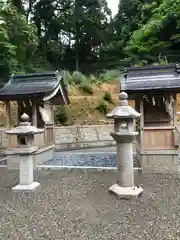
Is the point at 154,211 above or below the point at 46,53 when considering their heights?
below

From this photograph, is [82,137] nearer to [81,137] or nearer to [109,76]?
[81,137]

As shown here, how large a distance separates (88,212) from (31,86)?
5.36 m

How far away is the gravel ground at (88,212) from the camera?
3.80 m

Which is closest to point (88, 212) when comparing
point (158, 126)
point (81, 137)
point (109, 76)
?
point (158, 126)

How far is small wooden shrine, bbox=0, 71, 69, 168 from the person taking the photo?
335 inches

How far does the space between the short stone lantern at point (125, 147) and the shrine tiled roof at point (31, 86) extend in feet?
10.8

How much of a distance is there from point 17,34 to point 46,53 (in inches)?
359

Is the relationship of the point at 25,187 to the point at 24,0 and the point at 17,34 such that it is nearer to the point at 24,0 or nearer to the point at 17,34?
the point at 17,34

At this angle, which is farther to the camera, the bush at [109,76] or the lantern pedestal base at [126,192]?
the bush at [109,76]

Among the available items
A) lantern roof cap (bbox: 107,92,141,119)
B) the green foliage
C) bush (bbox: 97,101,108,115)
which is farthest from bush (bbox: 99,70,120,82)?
lantern roof cap (bbox: 107,92,141,119)

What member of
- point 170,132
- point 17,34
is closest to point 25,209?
point 170,132

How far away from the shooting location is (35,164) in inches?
332

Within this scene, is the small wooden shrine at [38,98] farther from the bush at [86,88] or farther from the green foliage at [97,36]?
the green foliage at [97,36]

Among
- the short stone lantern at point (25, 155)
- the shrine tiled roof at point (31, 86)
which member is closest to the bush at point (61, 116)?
the shrine tiled roof at point (31, 86)
